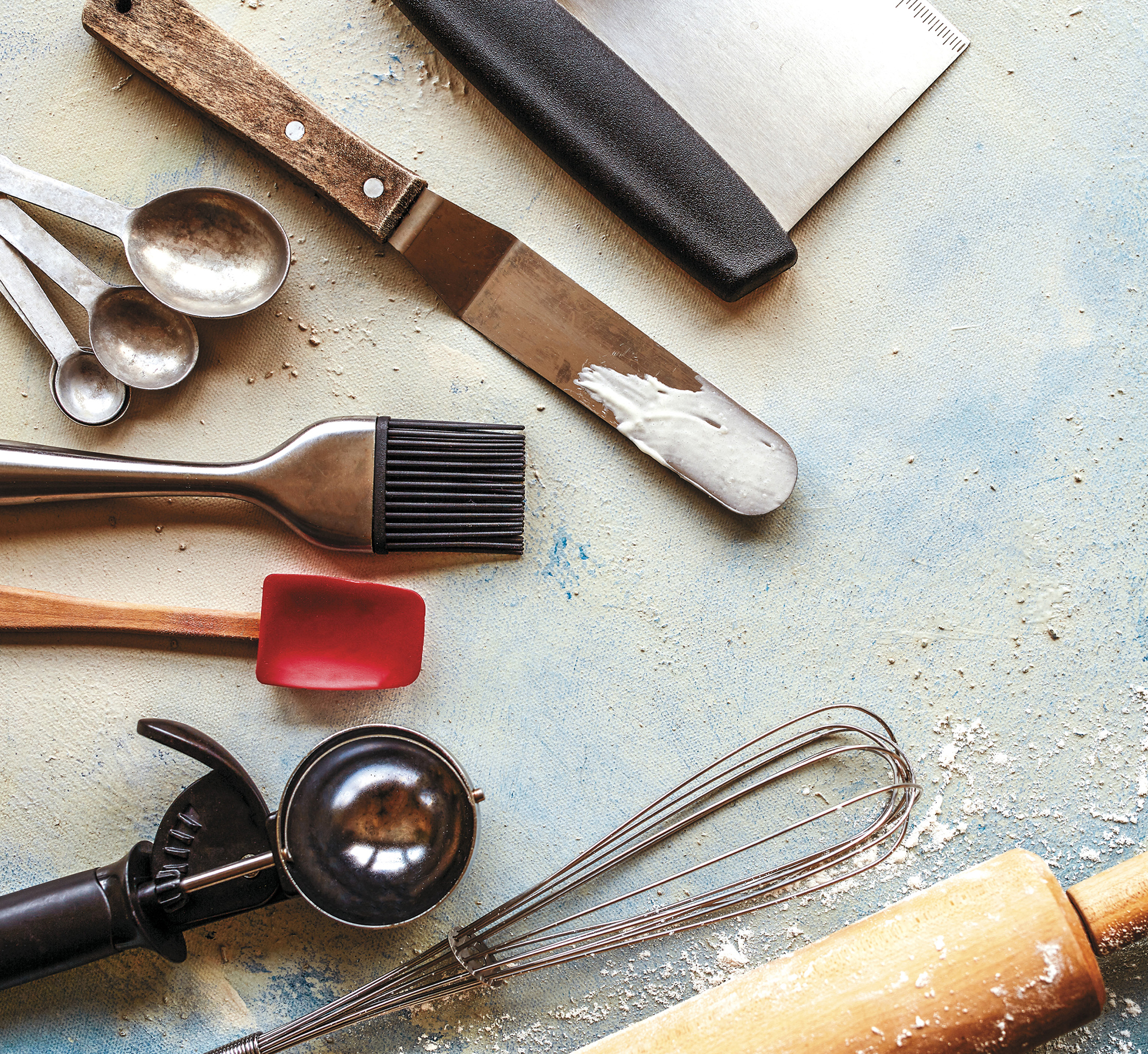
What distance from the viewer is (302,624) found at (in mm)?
705

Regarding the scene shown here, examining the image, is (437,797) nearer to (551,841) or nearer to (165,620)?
(551,841)

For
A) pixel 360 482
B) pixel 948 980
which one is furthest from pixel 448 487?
pixel 948 980

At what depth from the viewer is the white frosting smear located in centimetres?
71

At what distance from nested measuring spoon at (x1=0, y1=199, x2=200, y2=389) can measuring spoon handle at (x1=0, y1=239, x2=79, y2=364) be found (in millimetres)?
11

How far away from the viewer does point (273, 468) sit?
692 mm

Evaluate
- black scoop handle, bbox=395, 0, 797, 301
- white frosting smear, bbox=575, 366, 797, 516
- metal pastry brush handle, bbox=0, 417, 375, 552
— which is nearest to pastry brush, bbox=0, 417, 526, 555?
metal pastry brush handle, bbox=0, 417, 375, 552

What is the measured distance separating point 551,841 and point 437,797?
0.36 feet

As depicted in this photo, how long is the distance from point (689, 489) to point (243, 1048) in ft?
1.82

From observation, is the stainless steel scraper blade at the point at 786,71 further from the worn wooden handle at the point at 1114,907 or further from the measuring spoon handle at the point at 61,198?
the worn wooden handle at the point at 1114,907

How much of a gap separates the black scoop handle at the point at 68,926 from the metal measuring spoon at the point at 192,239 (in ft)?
1.47

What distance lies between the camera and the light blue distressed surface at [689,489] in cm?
72

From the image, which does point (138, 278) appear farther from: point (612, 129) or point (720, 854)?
point (720, 854)

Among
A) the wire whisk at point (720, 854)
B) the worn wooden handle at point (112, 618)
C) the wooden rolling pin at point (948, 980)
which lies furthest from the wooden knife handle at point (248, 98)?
the wooden rolling pin at point (948, 980)

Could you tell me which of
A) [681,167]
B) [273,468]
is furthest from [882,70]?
[273,468]
